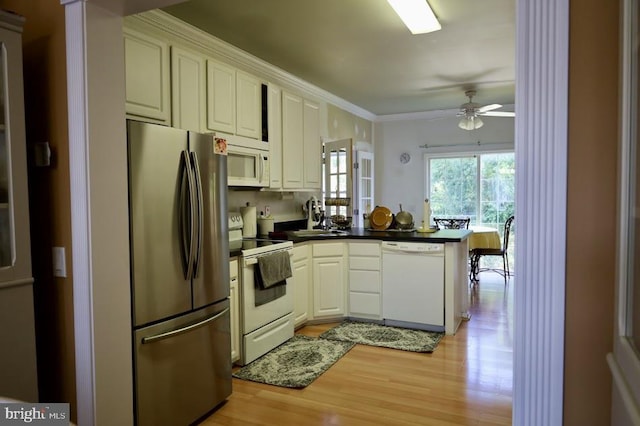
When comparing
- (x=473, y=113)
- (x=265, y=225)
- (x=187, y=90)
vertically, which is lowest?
(x=265, y=225)

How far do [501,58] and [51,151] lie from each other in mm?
4108

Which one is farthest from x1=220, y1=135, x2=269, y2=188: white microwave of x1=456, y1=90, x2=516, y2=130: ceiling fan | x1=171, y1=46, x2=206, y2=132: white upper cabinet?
x1=456, y1=90, x2=516, y2=130: ceiling fan

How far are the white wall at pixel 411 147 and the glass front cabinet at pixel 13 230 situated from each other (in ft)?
20.2

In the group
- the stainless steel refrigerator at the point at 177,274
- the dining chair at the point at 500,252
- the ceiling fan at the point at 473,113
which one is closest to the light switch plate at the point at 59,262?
the stainless steel refrigerator at the point at 177,274

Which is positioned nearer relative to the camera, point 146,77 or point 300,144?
point 146,77

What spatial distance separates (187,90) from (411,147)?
496 centimetres

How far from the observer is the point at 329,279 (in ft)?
14.0

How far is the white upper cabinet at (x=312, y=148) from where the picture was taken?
465 cm

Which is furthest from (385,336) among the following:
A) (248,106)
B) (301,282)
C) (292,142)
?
(248,106)

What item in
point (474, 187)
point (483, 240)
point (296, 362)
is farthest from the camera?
point (474, 187)

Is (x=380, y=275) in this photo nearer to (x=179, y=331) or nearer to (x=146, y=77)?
(x=179, y=331)

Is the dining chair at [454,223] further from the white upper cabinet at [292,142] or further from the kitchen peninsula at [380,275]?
the white upper cabinet at [292,142]

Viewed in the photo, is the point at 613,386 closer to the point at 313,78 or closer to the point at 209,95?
the point at 209,95

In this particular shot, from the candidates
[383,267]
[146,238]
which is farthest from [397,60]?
[146,238]
